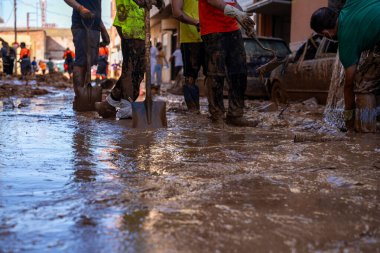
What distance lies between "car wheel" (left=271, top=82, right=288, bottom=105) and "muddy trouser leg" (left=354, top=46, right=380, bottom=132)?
3.67 metres

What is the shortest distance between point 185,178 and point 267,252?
31.6 inches

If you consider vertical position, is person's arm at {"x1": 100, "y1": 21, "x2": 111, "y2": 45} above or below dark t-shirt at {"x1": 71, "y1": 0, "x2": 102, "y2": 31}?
below

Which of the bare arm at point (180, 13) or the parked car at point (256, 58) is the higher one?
Result: the bare arm at point (180, 13)

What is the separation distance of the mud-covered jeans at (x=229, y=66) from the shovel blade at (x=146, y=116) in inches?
24.2

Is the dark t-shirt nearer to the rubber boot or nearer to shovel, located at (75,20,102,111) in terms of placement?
shovel, located at (75,20,102,111)

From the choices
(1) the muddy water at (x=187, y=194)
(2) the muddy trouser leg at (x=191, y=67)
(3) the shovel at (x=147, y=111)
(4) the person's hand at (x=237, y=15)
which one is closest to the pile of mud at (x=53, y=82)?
(2) the muddy trouser leg at (x=191, y=67)

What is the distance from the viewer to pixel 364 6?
3.27m

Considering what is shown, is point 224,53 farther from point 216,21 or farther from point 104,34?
point 104,34

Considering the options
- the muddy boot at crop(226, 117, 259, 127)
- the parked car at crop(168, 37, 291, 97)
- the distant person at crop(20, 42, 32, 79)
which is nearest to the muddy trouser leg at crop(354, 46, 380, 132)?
the muddy boot at crop(226, 117, 259, 127)

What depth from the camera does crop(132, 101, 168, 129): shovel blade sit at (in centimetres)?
370

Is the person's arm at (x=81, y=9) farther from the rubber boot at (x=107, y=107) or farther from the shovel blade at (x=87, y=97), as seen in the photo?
the rubber boot at (x=107, y=107)

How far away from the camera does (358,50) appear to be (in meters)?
3.31

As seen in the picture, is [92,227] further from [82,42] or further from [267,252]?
[82,42]

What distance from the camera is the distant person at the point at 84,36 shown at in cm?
533
